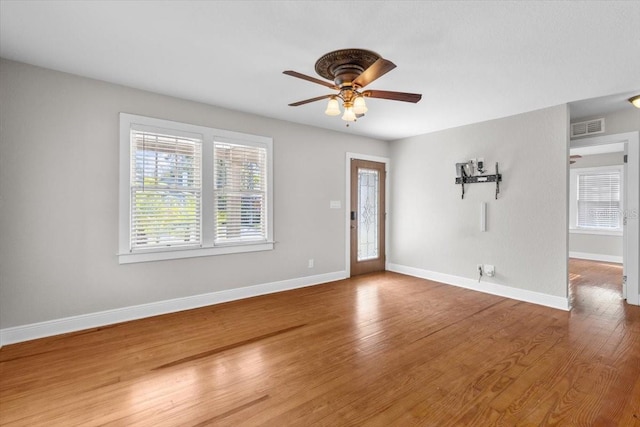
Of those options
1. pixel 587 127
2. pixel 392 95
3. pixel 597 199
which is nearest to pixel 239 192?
pixel 392 95

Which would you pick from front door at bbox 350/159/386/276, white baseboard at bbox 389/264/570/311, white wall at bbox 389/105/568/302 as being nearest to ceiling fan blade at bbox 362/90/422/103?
white wall at bbox 389/105/568/302

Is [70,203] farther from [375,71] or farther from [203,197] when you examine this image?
[375,71]

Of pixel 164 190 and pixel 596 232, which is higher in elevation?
pixel 164 190

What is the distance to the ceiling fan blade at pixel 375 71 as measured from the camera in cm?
201

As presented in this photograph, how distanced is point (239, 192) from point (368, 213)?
8.44 ft

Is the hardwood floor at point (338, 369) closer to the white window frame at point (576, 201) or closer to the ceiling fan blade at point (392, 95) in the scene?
the ceiling fan blade at point (392, 95)

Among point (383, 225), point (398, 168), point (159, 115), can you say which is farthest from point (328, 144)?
point (159, 115)

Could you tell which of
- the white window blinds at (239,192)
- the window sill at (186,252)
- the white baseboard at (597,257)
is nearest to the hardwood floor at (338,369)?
the window sill at (186,252)

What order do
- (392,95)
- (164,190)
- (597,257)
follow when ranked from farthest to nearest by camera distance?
(597,257) → (164,190) → (392,95)

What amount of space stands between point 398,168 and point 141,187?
4317mm

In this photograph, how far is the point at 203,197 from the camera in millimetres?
3725

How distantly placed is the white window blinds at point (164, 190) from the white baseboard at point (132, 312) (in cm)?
69

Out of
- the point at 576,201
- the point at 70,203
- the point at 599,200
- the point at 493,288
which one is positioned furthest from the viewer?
the point at 576,201

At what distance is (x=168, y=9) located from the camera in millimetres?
1978
